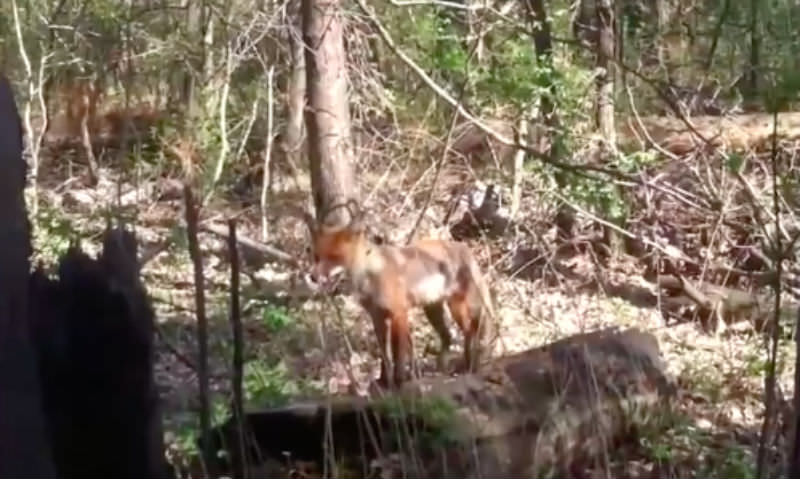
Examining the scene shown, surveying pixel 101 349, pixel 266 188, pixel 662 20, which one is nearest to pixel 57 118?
pixel 266 188

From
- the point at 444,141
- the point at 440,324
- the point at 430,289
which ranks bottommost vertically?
the point at 440,324

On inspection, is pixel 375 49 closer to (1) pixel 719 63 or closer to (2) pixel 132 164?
(2) pixel 132 164

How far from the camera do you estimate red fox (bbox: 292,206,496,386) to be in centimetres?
642

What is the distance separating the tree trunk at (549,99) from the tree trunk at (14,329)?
6408mm

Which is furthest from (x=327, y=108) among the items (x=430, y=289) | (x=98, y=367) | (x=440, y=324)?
(x=98, y=367)

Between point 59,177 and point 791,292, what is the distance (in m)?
5.85

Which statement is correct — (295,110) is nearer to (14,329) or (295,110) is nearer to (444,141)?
(444,141)

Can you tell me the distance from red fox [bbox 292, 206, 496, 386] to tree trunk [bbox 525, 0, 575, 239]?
189 cm

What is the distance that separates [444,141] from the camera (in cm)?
887

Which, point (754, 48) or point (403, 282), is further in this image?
point (403, 282)

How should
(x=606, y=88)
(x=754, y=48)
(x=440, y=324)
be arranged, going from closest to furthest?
(x=754, y=48) → (x=440, y=324) → (x=606, y=88)

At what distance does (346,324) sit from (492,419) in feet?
7.15

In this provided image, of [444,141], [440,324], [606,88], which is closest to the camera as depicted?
[440,324]

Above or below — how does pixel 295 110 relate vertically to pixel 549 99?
above
